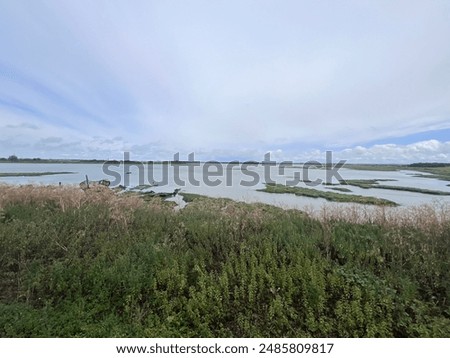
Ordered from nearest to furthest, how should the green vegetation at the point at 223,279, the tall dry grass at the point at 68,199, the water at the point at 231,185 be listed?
the green vegetation at the point at 223,279 → the tall dry grass at the point at 68,199 → the water at the point at 231,185

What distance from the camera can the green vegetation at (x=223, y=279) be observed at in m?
3.00

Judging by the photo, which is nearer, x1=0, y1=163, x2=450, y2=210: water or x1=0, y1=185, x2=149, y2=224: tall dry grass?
x1=0, y1=185, x2=149, y2=224: tall dry grass

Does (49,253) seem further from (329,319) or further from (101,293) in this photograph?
(329,319)

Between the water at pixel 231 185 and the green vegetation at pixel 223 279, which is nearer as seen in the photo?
the green vegetation at pixel 223 279

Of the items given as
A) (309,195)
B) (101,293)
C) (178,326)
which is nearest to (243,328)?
(178,326)

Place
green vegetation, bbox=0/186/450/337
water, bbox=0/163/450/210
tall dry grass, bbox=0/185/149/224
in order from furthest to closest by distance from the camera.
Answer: water, bbox=0/163/450/210
tall dry grass, bbox=0/185/149/224
green vegetation, bbox=0/186/450/337

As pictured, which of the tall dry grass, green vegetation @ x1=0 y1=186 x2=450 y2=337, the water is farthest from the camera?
the water

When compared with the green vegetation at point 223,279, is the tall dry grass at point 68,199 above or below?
above

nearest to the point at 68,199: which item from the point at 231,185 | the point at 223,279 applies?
the point at 223,279

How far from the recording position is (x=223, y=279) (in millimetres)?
3559

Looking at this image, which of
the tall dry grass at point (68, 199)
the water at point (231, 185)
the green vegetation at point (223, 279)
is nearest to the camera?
the green vegetation at point (223, 279)

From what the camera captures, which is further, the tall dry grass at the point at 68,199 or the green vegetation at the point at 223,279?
the tall dry grass at the point at 68,199

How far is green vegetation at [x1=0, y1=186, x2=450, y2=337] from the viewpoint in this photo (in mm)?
3000
